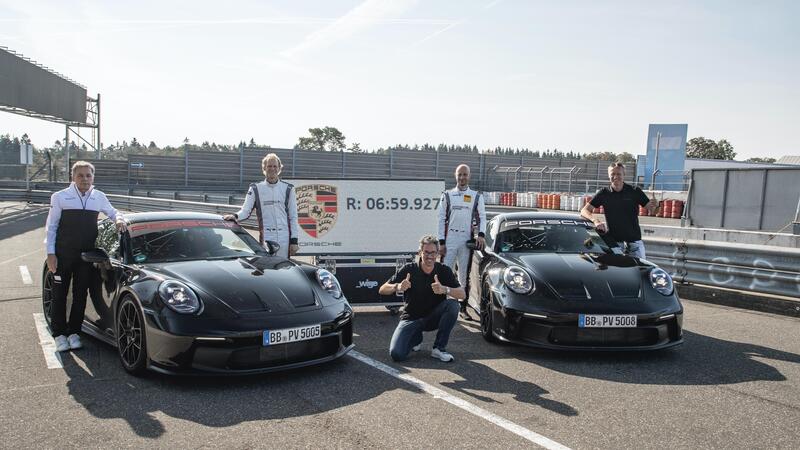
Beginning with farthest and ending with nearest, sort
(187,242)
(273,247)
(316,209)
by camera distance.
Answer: (316,209), (273,247), (187,242)

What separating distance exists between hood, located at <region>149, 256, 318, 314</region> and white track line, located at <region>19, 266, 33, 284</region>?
5734mm

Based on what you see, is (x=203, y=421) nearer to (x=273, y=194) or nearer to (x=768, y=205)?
A: (x=273, y=194)

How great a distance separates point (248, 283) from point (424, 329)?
1.67 m

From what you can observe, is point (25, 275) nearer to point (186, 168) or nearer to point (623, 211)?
point (623, 211)

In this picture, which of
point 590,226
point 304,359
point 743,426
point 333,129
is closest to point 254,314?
point 304,359

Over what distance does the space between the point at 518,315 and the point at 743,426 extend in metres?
2.11

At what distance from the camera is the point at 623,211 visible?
744 cm

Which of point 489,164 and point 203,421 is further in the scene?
point 489,164

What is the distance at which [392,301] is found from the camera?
7.91 metres

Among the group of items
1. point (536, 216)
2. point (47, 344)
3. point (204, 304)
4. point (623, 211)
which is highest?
point (623, 211)

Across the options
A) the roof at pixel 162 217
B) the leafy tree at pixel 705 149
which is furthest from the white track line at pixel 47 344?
the leafy tree at pixel 705 149

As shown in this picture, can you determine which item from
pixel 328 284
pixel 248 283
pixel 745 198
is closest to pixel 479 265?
pixel 328 284

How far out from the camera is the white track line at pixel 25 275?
32.6 feet

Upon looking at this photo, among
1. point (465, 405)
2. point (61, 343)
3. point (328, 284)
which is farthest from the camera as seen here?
point (61, 343)
